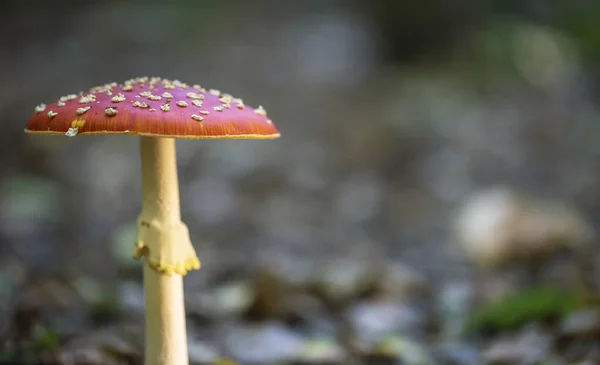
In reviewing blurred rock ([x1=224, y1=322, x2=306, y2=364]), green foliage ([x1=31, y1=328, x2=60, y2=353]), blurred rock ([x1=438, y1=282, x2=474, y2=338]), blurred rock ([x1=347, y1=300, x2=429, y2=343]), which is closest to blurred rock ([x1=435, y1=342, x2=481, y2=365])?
blurred rock ([x1=438, y1=282, x2=474, y2=338])

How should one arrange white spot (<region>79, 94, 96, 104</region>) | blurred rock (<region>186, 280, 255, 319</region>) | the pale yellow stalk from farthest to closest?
blurred rock (<region>186, 280, 255, 319</region>) → the pale yellow stalk → white spot (<region>79, 94, 96, 104</region>)

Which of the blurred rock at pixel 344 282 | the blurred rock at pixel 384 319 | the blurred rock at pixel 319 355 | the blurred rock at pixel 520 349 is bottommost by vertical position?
the blurred rock at pixel 520 349

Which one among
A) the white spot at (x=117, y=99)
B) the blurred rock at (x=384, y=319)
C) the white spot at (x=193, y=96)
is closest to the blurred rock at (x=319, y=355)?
the blurred rock at (x=384, y=319)

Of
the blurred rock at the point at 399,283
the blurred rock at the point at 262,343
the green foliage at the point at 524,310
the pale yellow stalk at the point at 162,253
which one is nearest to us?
the pale yellow stalk at the point at 162,253

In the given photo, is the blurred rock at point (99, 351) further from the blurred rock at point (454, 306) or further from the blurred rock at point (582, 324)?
the blurred rock at point (582, 324)

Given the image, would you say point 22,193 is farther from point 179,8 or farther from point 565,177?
point 179,8

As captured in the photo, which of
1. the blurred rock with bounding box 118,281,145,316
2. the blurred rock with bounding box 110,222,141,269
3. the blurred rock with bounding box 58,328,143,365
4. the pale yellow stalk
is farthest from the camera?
the blurred rock with bounding box 110,222,141,269

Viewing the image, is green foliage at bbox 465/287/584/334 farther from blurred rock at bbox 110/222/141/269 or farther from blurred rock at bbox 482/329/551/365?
blurred rock at bbox 110/222/141/269

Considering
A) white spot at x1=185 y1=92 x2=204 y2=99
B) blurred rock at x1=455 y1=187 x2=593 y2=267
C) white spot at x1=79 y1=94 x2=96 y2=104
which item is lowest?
white spot at x1=79 y1=94 x2=96 y2=104

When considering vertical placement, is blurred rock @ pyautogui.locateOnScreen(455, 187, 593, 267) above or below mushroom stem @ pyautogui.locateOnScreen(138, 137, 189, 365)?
above
